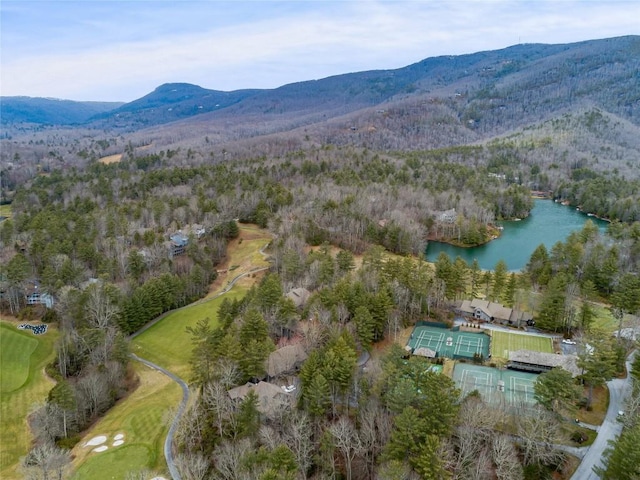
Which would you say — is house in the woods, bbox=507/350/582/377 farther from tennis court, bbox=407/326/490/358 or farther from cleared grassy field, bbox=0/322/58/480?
cleared grassy field, bbox=0/322/58/480

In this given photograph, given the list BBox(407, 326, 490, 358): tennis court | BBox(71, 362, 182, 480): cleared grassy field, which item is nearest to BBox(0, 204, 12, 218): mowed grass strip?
BBox(71, 362, 182, 480): cleared grassy field

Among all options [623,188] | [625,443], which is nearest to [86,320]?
[625,443]

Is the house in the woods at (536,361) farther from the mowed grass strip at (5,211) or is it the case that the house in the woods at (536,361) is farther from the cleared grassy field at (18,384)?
the mowed grass strip at (5,211)

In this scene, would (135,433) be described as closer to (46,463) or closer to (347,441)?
(46,463)

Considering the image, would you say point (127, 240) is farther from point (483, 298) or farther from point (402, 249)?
point (483, 298)

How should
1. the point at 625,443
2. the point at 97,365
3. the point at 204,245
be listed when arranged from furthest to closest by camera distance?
the point at 204,245 < the point at 97,365 < the point at 625,443
